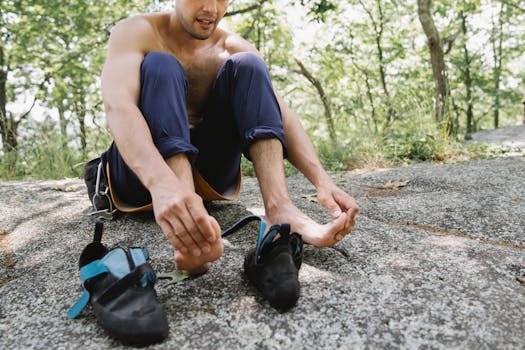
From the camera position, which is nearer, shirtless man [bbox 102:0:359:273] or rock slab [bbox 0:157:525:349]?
rock slab [bbox 0:157:525:349]

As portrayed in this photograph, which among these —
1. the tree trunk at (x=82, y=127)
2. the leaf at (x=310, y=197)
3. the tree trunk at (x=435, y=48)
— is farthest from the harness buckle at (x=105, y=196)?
the tree trunk at (x=435, y=48)

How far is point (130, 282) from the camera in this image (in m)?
0.96

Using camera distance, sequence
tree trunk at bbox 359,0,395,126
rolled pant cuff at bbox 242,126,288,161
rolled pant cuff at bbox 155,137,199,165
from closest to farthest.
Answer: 1. rolled pant cuff at bbox 155,137,199,165
2. rolled pant cuff at bbox 242,126,288,161
3. tree trunk at bbox 359,0,395,126

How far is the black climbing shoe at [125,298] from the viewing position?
879 millimetres

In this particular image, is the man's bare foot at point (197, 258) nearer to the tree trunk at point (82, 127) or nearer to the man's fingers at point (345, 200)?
the man's fingers at point (345, 200)

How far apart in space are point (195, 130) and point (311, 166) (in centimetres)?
58

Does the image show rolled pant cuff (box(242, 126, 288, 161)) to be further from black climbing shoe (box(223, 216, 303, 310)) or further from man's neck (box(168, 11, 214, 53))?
man's neck (box(168, 11, 214, 53))

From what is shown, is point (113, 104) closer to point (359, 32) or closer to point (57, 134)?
point (57, 134)

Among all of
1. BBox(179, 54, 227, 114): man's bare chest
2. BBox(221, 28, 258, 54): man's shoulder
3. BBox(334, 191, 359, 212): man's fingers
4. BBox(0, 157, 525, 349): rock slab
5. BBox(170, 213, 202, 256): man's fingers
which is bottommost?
BBox(0, 157, 525, 349): rock slab

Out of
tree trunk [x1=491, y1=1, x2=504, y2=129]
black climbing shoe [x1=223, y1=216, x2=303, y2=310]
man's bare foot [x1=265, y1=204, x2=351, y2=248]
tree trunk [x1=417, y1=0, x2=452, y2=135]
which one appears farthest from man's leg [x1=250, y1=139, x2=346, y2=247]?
tree trunk [x1=491, y1=1, x2=504, y2=129]

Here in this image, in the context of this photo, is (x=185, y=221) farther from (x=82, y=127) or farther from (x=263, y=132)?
(x=82, y=127)

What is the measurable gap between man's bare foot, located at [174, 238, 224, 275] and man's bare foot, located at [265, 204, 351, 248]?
401 millimetres

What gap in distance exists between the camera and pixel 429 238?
1565 millimetres

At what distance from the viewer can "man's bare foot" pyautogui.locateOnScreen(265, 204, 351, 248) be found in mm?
1287
